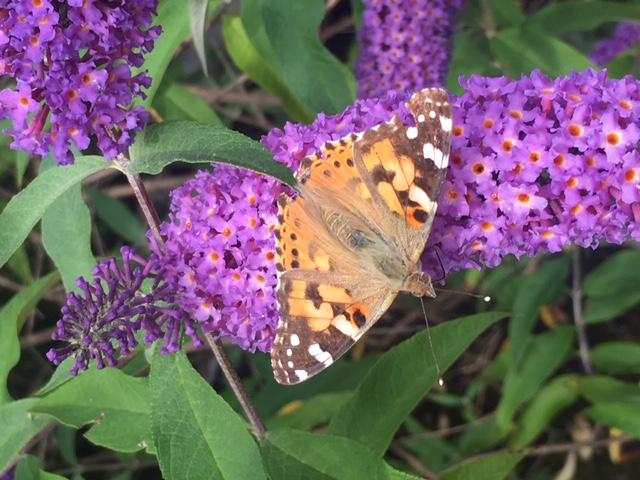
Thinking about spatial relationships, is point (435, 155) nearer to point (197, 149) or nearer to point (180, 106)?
point (197, 149)

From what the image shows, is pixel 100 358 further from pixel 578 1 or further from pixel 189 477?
pixel 578 1

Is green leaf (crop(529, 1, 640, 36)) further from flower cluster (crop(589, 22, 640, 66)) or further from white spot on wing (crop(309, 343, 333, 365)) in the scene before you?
white spot on wing (crop(309, 343, 333, 365))

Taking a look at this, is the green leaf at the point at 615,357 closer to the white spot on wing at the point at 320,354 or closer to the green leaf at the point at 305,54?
the green leaf at the point at 305,54

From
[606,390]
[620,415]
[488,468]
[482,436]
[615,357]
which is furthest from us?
[482,436]

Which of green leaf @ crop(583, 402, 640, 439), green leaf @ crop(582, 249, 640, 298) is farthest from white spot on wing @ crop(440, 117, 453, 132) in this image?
green leaf @ crop(582, 249, 640, 298)

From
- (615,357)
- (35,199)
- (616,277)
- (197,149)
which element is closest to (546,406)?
(615,357)

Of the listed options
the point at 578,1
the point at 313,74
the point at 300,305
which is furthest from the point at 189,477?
the point at 578,1

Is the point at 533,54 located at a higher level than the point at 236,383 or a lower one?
higher
